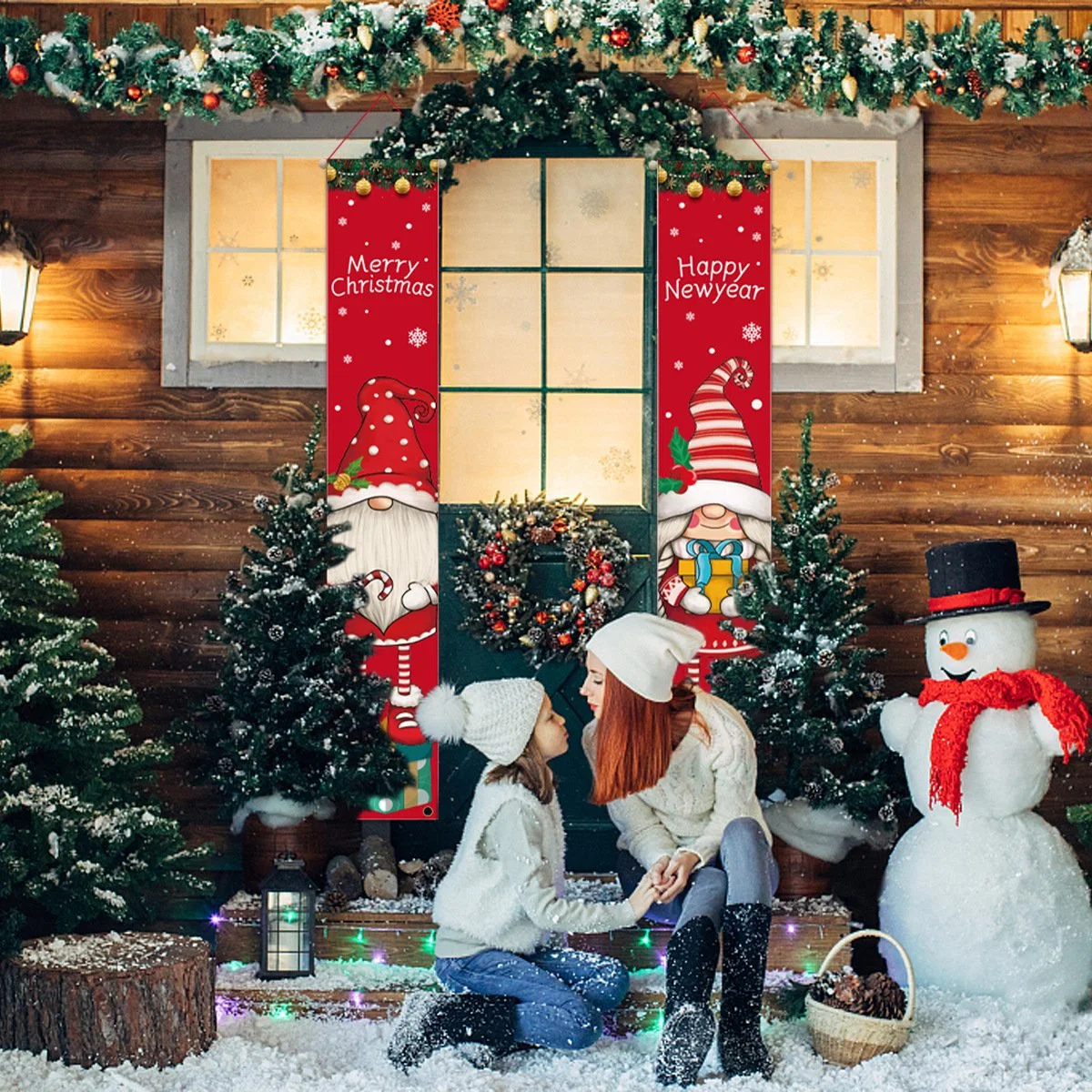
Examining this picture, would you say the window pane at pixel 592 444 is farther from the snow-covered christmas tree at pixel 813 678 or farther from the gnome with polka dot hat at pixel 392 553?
the snow-covered christmas tree at pixel 813 678

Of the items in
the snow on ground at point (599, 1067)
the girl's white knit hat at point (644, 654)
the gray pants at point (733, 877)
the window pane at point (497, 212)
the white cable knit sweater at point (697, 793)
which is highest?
the window pane at point (497, 212)

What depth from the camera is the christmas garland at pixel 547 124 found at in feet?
19.0

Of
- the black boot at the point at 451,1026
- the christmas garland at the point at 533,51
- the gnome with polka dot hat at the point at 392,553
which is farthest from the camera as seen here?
the gnome with polka dot hat at the point at 392,553

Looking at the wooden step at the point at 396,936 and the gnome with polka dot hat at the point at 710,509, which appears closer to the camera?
the wooden step at the point at 396,936

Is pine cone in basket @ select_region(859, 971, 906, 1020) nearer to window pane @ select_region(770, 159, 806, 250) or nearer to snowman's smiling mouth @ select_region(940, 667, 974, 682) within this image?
snowman's smiling mouth @ select_region(940, 667, 974, 682)

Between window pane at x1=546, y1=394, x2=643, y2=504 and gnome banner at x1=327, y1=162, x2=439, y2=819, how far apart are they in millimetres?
511

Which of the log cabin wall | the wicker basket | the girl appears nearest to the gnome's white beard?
the log cabin wall

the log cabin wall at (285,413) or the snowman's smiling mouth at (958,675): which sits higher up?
the log cabin wall at (285,413)

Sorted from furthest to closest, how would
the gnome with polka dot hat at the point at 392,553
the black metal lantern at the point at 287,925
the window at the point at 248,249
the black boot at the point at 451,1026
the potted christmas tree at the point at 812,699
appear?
1. the window at the point at 248,249
2. the gnome with polka dot hat at the point at 392,553
3. the potted christmas tree at the point at 812,699
4. the black metal lantern at the point at 287,925
5. the black boot at the point at 451,1026

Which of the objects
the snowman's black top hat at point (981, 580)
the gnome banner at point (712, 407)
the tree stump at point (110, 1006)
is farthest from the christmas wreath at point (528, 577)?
the tree stump at point (110, 1006)

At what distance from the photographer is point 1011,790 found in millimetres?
4863

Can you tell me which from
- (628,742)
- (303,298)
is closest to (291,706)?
(628,742)

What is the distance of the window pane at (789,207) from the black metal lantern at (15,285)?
3082 millimetres

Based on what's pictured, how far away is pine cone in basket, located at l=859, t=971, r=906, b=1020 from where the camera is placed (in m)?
4.23
